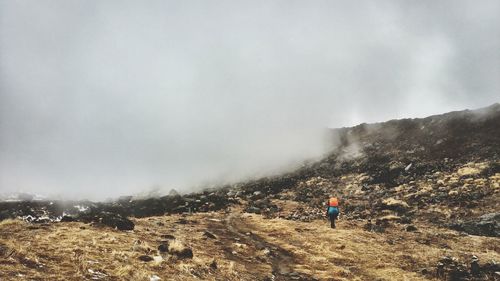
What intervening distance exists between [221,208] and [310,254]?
66.7 ft

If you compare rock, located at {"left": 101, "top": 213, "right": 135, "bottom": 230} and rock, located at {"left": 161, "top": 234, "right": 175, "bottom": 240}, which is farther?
rock, located at {"left": 101, "top": 213, "right": 135, "bottom": 230}

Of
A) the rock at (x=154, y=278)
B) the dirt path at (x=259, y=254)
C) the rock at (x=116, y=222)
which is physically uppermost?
the rock at (x=116, y=222)

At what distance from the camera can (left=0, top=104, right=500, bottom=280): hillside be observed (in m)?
12.4

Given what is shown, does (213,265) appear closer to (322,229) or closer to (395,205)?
(322,229)

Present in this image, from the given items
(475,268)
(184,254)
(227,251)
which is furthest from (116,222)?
(475,268)

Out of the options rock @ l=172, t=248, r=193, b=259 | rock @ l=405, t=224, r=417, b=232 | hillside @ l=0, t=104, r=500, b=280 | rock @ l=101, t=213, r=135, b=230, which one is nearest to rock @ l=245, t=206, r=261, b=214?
hillside @ l=0, t=104, r=500, b=280

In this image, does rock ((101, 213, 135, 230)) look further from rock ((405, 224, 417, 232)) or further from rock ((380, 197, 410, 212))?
rock ((380, 197, 410, 212))

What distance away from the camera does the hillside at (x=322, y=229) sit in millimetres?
12391

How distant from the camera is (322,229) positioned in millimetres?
23781

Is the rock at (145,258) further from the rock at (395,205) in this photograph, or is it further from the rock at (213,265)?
the rock at (395,205)

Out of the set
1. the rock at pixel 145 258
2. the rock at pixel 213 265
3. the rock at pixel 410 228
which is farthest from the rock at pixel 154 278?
the rock at pixel 410 228

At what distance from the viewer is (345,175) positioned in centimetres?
4722

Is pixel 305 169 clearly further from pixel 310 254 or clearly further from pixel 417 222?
pixel 310 254

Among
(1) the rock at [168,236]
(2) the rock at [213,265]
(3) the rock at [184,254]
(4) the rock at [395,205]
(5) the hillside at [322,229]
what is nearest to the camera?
(5) the hillside at [322,229]
